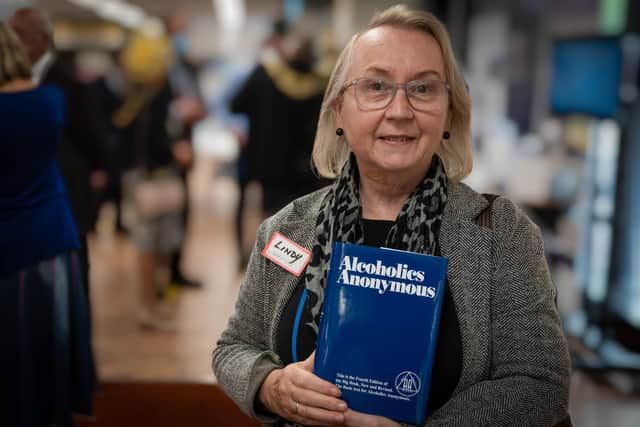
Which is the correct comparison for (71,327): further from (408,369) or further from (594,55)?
(594,55)

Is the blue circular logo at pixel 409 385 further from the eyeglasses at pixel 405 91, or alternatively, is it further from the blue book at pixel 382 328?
the eyeglasses at pixel 405 91

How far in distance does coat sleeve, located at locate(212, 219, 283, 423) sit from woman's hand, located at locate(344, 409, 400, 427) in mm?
238

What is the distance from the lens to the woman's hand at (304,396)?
1447mm

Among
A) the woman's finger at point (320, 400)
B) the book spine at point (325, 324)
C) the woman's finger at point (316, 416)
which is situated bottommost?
the woman's finger at point (316, 416)

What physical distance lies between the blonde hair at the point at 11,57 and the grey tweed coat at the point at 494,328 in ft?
3.24

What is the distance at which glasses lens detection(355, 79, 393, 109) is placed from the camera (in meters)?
1.58

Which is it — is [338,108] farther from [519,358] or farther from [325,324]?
[519,358]

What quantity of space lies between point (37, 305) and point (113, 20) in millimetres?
20418

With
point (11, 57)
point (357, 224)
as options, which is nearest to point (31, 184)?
point (11, 57)

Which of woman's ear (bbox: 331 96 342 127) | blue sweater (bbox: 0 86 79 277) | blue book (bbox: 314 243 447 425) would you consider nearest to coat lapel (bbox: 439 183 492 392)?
blue book (bbox: 314 243 447 425)

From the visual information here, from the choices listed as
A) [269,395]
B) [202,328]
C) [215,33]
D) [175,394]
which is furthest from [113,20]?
[269,395]

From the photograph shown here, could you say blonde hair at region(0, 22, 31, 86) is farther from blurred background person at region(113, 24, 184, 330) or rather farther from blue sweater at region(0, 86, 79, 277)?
blurred background person at region(113, 24, 184, 330)

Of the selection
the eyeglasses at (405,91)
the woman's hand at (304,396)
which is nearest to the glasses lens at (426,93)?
the eyeglasses at (405,91)

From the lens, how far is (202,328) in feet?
17.2
